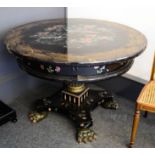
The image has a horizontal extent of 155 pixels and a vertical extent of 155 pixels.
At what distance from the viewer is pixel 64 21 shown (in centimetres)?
216

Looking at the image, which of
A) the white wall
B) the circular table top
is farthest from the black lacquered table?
the white wall

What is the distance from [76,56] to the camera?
4.84 ft

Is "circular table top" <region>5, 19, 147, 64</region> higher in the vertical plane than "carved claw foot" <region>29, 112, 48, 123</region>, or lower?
higher

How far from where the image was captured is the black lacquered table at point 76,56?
58.6 inches

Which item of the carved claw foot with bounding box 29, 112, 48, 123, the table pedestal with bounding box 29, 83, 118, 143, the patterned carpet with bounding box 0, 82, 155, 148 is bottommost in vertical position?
the patterned carpet with bounding box 0, 82, 155, 148

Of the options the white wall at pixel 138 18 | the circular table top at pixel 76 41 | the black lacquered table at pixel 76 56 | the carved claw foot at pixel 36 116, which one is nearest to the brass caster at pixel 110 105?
the black lacquered table at pixel 76 56

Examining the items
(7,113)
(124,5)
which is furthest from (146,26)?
(7,113)

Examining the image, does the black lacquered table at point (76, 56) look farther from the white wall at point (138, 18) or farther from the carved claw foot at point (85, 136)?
the white wall at point (138, 18)

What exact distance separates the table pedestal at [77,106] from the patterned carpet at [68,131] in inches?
2.5

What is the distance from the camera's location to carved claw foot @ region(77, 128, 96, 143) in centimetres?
185

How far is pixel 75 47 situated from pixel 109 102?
823mm

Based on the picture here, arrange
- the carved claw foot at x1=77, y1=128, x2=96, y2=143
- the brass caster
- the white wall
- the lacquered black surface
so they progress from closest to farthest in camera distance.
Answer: the lacquered black surface
the carved claw foot at x1=77, y1=128, x2=96, y2=143
the white wall
the brass caster

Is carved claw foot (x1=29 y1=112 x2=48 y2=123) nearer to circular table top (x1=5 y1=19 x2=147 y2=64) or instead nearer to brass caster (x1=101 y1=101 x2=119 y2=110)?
brass caster (x1=101 y1=101 x2=119 y2=110)

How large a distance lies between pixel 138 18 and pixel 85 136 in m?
1.05
